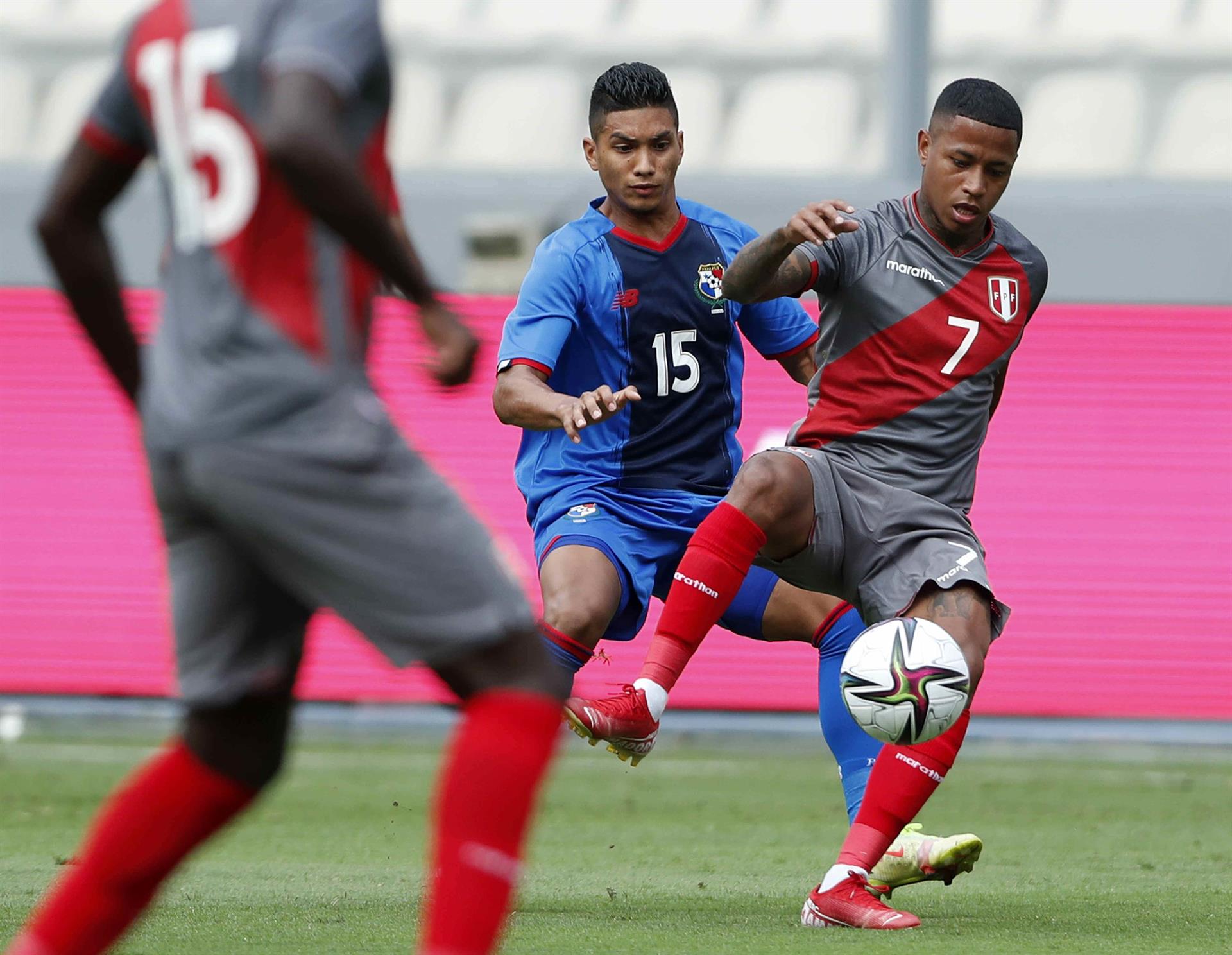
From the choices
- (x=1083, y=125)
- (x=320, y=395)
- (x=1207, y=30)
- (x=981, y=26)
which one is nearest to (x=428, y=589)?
(x=320, y=395)

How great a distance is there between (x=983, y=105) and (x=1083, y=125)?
7.87 m

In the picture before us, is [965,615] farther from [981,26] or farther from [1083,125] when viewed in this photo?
[981,26]

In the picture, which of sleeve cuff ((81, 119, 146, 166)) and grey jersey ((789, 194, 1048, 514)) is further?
grey jersey ((789, 194, 1048, 514))

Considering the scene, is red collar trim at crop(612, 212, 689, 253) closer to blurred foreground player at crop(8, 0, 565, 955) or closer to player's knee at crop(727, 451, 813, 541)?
player's knee at crop(727, 451, 813, 541)

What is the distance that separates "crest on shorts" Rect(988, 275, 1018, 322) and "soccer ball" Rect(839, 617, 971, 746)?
86 cm

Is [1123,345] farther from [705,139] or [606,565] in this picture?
[606,565]

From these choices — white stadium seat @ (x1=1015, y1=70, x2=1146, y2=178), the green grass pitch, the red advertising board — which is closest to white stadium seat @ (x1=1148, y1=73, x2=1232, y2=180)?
white stadium seat @ (x1=1015, y1=70, x2=1146, y2=178)

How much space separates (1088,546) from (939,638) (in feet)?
17.1

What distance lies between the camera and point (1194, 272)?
10180 mm

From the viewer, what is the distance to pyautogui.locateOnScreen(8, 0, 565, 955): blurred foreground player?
2479 millimetres

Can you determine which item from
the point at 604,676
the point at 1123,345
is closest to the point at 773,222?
the point at 1123,345

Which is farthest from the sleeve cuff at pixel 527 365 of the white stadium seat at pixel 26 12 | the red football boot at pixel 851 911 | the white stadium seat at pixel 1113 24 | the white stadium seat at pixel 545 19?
the white stadium seat at pixel 26 12

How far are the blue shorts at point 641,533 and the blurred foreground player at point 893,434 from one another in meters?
0.34

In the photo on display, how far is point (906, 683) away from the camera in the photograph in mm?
3996
